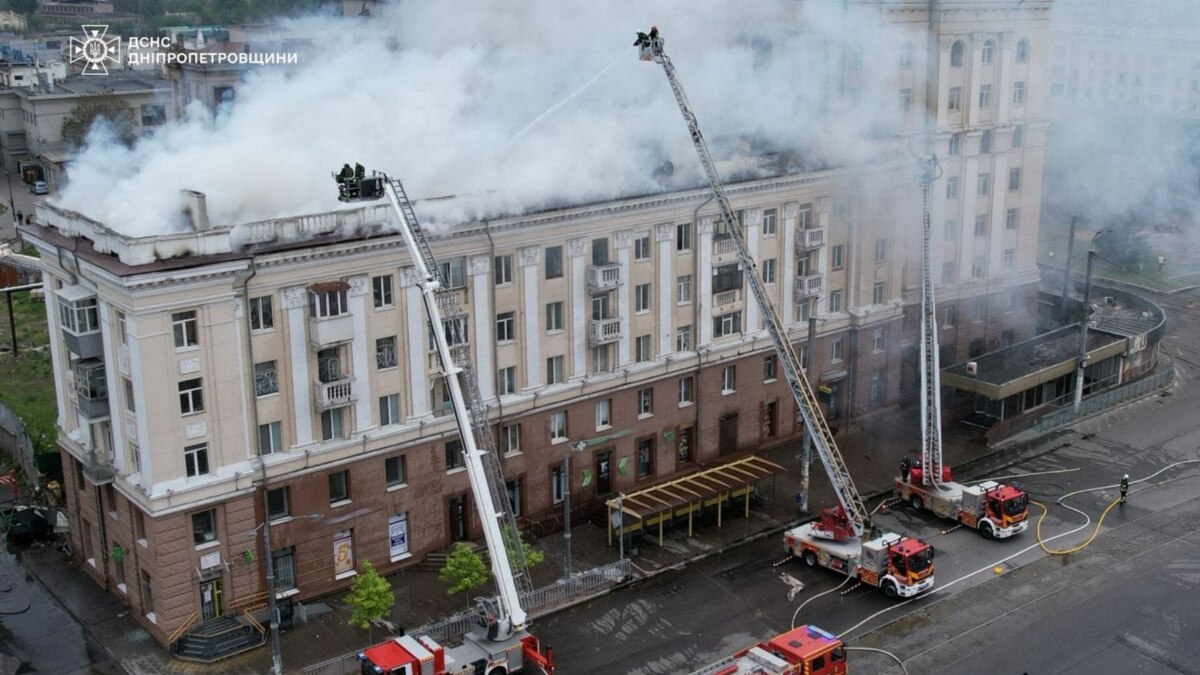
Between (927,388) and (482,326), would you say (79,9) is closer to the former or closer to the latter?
(482,326)

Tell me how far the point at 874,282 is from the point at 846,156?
6710mm

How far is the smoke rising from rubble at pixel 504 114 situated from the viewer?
146 ft

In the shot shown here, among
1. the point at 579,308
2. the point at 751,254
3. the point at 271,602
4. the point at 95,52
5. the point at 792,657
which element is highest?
the point at 95,52

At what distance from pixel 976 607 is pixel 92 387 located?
1205 inches

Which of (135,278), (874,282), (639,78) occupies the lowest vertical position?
(874,282)

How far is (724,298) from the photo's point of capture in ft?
182

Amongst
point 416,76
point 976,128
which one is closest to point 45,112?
point 416,76

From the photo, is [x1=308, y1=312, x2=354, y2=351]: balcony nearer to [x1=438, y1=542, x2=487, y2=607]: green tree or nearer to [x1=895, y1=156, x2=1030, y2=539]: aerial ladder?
[x1=438, y1=542, x2=487, y2=607]: green tree

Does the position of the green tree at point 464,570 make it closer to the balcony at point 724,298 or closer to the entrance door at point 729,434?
the entrance door at point 729,434

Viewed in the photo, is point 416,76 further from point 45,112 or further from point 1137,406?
point 45,112

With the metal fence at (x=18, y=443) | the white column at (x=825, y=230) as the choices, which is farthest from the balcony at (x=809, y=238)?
the metal fence at (x=18, y=443)

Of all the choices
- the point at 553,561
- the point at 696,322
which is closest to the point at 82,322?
the point at 553,561

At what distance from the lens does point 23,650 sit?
4300cm

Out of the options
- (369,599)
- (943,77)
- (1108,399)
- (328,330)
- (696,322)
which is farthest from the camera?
(1108,399)
